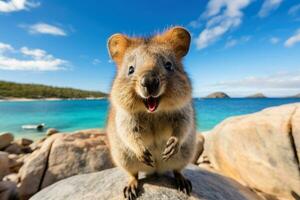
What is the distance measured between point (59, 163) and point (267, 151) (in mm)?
6294

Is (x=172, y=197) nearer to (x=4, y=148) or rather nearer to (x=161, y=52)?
(x=161, y=52)

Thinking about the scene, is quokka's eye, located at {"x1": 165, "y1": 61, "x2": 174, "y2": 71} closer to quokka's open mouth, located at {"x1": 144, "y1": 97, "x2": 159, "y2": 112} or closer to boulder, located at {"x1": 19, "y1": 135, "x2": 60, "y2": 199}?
quokka's open mouth, located at {"x1": 144, "y1": 97, "x2": 159, "y2": 112}

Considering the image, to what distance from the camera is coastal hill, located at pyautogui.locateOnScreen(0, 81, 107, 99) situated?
10923 cm

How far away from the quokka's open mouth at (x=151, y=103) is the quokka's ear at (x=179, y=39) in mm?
1051

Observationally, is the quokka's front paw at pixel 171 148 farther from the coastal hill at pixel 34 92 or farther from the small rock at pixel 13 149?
the coastal hill at pixel 34 92

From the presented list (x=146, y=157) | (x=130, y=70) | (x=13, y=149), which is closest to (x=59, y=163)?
(x=146, y=157)

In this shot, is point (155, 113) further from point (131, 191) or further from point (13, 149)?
point (13, 149)

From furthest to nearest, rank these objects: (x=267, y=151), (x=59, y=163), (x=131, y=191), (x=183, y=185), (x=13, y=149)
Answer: (x=13, y=149) < (x=59, y=163) < (x=267, y=151) < (x=183, y=185) < (x=131, y=191)

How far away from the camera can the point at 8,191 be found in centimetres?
878

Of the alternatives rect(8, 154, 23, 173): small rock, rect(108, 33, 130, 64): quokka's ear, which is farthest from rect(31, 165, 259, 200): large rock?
rect(8, 154, 23, 173): small rock

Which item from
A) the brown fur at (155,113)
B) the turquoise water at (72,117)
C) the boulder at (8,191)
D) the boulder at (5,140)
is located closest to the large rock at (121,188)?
the brown fur at (155,113)

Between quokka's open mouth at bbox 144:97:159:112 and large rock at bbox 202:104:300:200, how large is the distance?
5491 millimetres

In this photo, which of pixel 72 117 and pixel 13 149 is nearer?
pixel 13 149

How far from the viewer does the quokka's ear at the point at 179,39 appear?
13.6 feet
